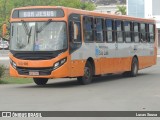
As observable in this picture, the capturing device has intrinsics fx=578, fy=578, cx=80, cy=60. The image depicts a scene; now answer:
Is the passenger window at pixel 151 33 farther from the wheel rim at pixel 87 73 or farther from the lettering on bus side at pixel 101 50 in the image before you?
the wheel rim at pixel 87 73

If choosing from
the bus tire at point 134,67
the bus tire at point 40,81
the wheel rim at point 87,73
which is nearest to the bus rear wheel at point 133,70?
the bus tire at point 134,67

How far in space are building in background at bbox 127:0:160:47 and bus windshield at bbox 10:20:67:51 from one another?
3329 inches

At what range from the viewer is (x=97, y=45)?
78.6 feet

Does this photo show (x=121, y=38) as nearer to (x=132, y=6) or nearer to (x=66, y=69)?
(x=66, y=69)

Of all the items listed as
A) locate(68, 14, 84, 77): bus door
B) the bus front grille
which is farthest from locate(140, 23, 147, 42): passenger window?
the bus front grille

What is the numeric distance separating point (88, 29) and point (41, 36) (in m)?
2.50

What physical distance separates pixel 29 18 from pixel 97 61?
12.4ft

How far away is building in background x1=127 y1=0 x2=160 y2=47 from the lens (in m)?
106

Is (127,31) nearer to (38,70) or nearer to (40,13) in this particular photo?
(40,13)

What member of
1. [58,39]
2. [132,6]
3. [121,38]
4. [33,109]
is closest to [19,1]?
[132,6]

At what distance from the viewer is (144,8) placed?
10812 centimetres

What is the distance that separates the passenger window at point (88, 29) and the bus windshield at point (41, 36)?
1662mm

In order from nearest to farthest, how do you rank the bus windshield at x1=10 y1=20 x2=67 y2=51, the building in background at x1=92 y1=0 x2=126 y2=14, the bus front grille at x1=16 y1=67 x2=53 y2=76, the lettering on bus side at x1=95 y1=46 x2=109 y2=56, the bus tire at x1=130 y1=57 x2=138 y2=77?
the bus front grille at x1=16 y1=67 x2=53 y2=76 < the bus windshield at x1=10 y1=20 x2=67 y2=51 < the lettering on bus side at x1=95 y1=46 x2=109 y2=56 < the bus tire at x1=130 y1=57 x2=138 y2=77 < the building in background at x1=92 y1=0 x2=126 y2=14

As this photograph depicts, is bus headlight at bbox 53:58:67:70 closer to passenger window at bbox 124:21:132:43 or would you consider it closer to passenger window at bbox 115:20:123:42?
passenger window at bbox 115:20:123:42
